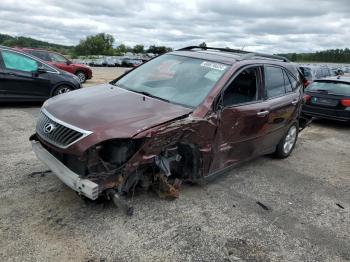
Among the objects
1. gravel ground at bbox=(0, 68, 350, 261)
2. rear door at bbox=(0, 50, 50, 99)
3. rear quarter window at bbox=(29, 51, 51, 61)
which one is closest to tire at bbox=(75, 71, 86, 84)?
rear quarter window at bbox=(29, 51, 51, 61)

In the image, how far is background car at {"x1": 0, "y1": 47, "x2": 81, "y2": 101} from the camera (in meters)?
9.07

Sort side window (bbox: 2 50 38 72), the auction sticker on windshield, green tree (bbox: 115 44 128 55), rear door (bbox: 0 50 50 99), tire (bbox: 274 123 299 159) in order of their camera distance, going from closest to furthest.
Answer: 1. the auction sticker on windshield
2. tire (bbox: 274 123 299 159)
3. rear door (bbox: 0 50 50 99)
4. side window (bbox: 2 50 38 72)
5. green tree (bbox: 115 44 128 55)

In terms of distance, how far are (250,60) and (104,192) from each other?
2.93m

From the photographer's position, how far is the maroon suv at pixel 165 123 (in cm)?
359

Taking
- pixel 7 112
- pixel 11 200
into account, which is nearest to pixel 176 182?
pixel 11 200

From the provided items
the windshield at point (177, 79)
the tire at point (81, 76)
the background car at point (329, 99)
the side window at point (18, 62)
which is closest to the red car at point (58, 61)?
the tire at point (81, 76)

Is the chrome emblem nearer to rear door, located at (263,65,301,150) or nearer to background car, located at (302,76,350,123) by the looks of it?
rear door, located at (263,65,301,150)

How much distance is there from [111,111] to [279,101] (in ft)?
10.1

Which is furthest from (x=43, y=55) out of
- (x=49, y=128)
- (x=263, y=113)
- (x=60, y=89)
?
(x=49, y=128)

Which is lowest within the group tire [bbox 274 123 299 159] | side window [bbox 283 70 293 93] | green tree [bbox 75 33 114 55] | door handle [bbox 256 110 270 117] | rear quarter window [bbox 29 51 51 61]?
green tree [bbox 75 33 114 55]

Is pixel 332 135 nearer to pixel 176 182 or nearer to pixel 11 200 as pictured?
pixel 176 182

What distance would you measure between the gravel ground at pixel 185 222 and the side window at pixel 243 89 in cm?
119

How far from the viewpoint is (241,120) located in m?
4.88

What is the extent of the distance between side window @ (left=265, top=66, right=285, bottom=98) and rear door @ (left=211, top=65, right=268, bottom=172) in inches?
9.2
